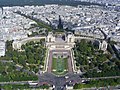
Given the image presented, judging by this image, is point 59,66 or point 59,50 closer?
point 59,66

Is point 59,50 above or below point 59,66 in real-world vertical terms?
above

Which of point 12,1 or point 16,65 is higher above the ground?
point 12,1

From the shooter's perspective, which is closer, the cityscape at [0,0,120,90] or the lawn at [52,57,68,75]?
the cityscape at [0,0,120,90]

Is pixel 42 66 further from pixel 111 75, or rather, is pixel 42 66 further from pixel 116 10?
pixel 116 10

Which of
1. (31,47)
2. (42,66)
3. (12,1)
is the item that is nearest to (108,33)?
(31,47)

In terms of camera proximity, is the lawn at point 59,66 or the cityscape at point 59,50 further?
the lawn at point 59,66
